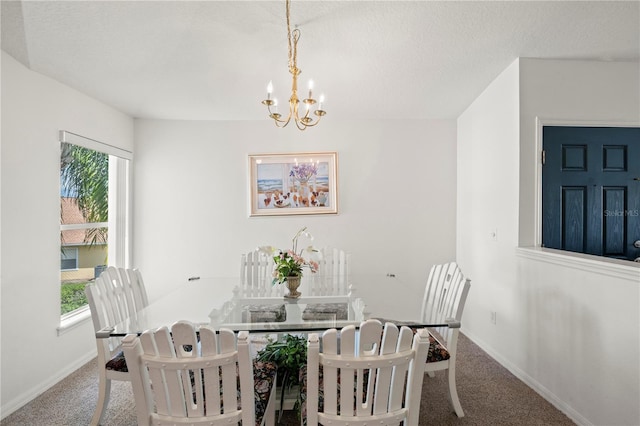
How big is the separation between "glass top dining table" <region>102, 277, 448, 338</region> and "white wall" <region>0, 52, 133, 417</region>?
916mm

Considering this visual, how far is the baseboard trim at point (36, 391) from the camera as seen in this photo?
7.16 ft

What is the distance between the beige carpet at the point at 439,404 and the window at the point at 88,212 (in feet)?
2.63

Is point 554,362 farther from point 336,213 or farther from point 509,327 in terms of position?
point 336,213

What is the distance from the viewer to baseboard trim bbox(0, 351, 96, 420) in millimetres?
2184

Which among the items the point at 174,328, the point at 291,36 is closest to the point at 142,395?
the point at 174,328

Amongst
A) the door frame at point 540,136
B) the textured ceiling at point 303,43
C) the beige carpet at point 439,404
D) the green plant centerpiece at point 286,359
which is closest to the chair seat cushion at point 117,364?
the beige carpet at point 439,404

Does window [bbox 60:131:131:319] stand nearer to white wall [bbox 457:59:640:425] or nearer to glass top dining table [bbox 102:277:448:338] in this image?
glass top dining table [bbox 102:277:448:338]

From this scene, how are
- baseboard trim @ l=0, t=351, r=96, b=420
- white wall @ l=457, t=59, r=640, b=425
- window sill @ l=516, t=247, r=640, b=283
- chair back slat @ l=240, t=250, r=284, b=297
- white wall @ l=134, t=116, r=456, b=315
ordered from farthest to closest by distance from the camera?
white wall @ l=134, t=116, r=456, b=315
chair back slat @ l=240, t=250, r=284, b=297
baseboard trim @ l=0, t=351, r=96, b=420
white wall @ l=457, t=59, r=640, b=425
window sill @ l=516, t=247, r=640, b=283

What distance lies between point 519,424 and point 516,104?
2.23 m

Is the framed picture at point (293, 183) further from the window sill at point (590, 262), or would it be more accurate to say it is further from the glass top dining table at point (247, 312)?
the window sill at point (590, 262)

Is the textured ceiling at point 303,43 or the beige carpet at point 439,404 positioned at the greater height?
the textured ceiling at point 303,43

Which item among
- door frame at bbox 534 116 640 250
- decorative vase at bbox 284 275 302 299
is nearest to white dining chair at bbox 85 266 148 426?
decorative vase at bbox 284 275 302 299

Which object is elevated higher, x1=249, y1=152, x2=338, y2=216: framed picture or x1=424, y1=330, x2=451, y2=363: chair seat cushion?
x1=249, y1=152, x2=338, y2=216: framed picture

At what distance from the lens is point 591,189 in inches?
107
